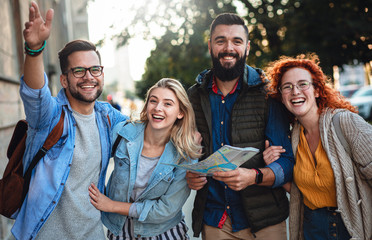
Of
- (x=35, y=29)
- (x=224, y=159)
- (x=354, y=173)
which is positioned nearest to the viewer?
(x=35, y=29)

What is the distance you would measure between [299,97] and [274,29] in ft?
21.6

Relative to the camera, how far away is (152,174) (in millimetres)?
2639

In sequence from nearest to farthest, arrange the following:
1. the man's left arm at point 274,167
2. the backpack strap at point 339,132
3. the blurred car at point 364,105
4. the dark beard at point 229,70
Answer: the backpack strap at point 339,132, the man's left arm at point 274,167, the dark beard at point 229,70, the blurred car at point 364,105

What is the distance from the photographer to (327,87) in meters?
2.76

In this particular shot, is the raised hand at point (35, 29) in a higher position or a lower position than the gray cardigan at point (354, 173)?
higher

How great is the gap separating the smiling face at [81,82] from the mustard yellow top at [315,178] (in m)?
1.67

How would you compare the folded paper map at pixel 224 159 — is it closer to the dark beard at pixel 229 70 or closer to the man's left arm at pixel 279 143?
the man's left arm at pixel 279 143

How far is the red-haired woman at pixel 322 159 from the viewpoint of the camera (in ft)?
7.82

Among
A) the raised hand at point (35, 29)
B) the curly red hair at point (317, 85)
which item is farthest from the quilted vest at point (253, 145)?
the raised hand at point (35, 29)

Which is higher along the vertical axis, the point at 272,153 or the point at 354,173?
the point at 272,153

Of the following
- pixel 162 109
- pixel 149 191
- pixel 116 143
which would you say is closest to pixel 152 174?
pixel 149 191

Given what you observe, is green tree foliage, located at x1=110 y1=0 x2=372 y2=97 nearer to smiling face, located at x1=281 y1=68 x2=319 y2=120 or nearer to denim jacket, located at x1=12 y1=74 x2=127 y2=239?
smiling face, located at x1=281 y1=68 x2=319 y2=120

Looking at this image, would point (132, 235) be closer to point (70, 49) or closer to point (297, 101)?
point (70, 49)

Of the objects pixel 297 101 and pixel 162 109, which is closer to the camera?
pixel 297 101
